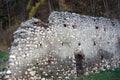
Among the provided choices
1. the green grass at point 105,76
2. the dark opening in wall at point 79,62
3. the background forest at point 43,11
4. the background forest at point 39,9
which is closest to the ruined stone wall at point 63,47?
the dark opening in wall at point 79,62

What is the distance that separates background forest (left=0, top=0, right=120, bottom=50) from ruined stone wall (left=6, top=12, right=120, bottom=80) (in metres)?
4.71

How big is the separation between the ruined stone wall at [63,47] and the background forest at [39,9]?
4705 mm

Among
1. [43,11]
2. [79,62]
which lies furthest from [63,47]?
[43,11]

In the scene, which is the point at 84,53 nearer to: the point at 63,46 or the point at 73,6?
the point at 63,46

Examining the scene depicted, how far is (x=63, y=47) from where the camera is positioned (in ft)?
45.7

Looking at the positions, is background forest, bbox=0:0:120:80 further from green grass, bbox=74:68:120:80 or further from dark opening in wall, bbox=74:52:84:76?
dark opening in wall, bbox=74:52:84:76

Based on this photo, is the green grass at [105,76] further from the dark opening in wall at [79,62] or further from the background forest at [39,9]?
the background forest at [39,9]

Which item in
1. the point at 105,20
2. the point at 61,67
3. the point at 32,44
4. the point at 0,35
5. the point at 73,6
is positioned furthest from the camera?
the point at 0,35

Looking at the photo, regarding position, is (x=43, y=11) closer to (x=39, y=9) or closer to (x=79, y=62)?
(x=39, y=9)

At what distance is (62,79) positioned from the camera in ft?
44.5

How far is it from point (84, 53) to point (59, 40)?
1.64 m

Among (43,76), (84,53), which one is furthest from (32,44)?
(84,53)

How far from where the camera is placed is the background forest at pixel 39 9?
23609 millimetres

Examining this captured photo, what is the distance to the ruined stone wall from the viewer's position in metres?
12.5
